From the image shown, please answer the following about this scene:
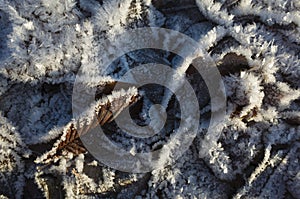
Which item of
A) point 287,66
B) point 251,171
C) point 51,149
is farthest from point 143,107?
point 287,66

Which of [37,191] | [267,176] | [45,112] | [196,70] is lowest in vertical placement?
[37,191]

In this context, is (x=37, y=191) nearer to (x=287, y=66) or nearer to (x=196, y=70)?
(x=196, y=70)

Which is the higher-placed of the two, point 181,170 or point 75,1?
point 75,1

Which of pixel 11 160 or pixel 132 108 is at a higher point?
pixel 132 108

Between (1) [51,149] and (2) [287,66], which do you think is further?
(2) [287,66]

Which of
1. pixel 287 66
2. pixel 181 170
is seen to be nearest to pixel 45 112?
pixel 181 170

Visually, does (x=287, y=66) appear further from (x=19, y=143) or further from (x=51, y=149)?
(x=19, y=143)
